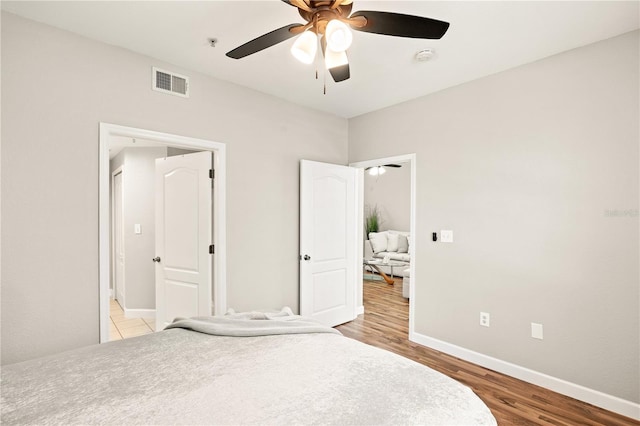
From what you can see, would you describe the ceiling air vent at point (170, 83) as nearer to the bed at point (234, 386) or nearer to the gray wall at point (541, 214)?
the bed at point (234, 386)

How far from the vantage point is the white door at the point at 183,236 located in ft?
10.1

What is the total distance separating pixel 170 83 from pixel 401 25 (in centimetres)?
205

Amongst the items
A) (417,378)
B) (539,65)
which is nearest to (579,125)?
(539,65)

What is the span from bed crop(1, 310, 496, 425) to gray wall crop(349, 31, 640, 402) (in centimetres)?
170

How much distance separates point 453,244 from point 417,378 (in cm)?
200

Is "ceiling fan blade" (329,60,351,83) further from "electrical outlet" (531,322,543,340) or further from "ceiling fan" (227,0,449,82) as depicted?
"electrical outlet" (531,322,543,340)

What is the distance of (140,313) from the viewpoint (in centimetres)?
430

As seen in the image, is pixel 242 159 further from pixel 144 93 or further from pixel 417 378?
pixel 417 378

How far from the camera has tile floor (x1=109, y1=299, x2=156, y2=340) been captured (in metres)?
3.67

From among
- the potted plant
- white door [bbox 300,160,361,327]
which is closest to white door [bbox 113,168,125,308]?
white door [bbox 300,160,361,327]

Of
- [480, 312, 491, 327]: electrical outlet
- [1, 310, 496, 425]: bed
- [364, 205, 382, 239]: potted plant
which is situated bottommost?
[480, 312, 491, 327]: electrical outlet

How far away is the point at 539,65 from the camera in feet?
8.48

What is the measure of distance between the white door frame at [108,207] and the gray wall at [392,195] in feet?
17.8

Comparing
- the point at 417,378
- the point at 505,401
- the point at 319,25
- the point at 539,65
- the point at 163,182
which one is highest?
the point at 539,65
